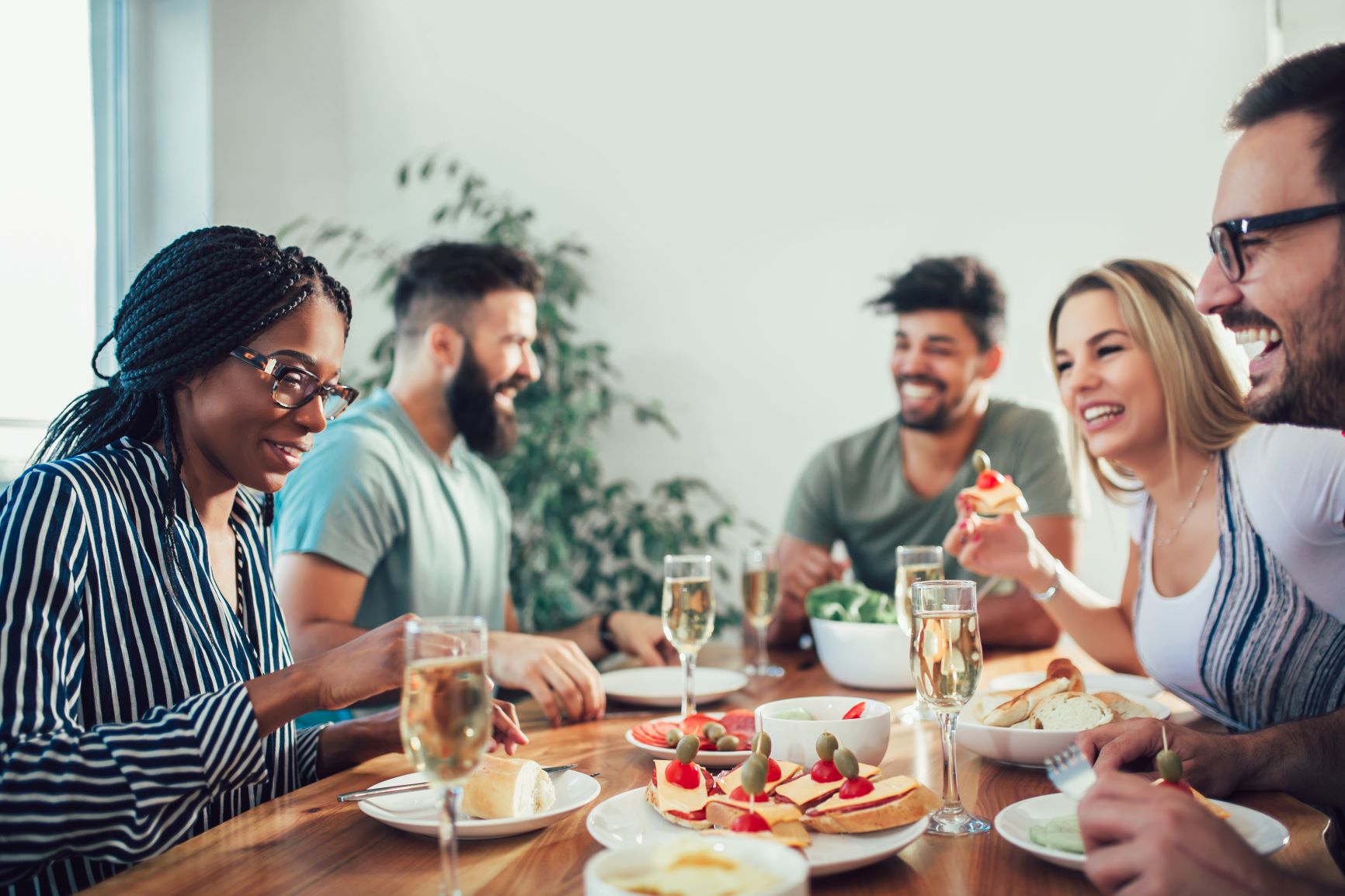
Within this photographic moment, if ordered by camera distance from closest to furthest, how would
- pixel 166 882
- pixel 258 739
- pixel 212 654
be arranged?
pixel 166 882 → pixel 258 739 → pixel 212 654

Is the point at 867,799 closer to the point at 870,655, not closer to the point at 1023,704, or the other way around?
the point at 1023,704

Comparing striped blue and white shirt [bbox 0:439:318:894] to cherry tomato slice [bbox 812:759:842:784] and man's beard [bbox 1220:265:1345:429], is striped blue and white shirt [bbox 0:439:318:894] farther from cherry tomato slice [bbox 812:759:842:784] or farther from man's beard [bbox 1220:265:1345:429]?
man's beard [bbox 1220:265:1345:429]

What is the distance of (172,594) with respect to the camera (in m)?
1.41

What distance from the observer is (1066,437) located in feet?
7.29

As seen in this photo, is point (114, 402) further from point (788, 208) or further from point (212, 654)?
point (788, 208)

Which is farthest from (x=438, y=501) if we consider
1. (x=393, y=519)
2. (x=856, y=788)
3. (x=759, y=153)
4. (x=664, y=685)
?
(x=759, y=153)

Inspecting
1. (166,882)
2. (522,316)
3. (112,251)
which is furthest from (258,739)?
(112,251)

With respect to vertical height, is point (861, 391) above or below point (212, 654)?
above

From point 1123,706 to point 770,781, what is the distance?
1.92 ft

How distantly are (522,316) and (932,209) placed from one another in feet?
6.12

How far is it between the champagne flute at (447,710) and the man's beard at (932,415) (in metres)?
2.35

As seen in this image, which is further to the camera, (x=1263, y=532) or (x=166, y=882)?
(x=1263, y=532)

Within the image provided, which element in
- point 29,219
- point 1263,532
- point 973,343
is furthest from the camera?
point 973,343

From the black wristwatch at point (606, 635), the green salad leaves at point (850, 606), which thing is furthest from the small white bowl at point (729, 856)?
the black wristwatch at point (606, 635)
